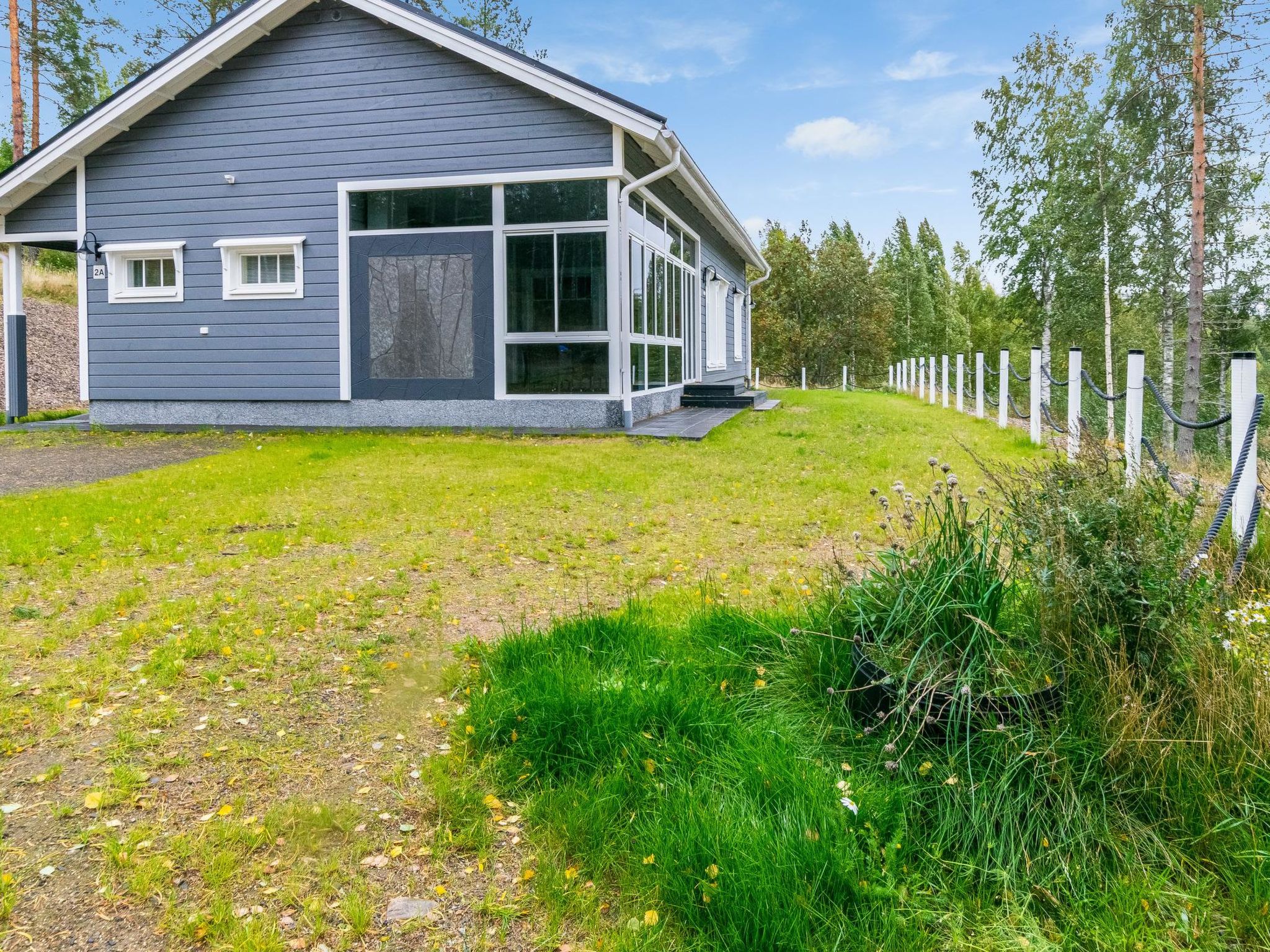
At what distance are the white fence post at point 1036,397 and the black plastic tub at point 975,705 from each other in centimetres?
814

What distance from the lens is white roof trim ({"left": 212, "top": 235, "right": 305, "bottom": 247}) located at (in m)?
11.7

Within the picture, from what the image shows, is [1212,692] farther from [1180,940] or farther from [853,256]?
[853,256]

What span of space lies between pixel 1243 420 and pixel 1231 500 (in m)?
1.26

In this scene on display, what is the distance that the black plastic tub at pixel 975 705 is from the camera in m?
2.40

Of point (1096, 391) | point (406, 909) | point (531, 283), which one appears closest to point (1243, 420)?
point (1096, 391)

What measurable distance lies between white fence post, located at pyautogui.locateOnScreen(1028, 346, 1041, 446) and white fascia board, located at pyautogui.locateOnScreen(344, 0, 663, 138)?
4.99m

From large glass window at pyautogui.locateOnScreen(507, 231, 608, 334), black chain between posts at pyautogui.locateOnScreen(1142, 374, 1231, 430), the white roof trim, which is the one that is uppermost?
the white roof trim

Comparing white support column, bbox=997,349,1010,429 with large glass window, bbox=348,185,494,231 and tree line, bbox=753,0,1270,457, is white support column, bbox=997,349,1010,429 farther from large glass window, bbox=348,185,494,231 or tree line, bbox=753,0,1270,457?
large glass window, bbox=348,185,494,231

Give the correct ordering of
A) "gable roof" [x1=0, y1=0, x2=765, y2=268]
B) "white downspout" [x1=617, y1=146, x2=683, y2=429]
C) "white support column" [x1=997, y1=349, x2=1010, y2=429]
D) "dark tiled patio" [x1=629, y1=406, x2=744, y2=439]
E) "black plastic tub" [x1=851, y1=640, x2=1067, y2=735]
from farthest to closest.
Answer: "white support column" [x1=997, y1=349, x2=1010, y2=429] → "white downspout" [x1=617, y1=146, x2=683, y2=429] → "dark tiled patio" [x1=629, y1=406, x2=744, y2=439] → "gable roof" [x1=0, y1=0, x2=765, y2=268] → "black plastic tub" [x1=851, y1=640, x2=1067, y2=735]

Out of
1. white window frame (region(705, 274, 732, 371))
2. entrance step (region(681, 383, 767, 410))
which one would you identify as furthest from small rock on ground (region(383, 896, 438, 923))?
white window frame (region(705, 274, 732, 371))

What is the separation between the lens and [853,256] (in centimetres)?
3609

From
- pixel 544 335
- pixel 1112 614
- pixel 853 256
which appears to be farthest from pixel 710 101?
pixel 1112 614

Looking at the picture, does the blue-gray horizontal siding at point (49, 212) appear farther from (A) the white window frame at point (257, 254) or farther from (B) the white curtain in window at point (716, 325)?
(B) the white curtain in window at point (716, 325)

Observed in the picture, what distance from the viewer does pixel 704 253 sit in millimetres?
17781
